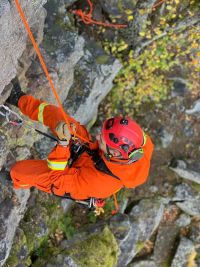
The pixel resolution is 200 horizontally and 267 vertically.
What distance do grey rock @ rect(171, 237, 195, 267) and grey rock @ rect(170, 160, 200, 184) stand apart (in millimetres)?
1735

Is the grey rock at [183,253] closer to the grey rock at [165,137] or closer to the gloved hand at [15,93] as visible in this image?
the grey rock at [165,137]

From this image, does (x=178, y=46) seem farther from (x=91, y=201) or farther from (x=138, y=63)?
(x=91, y=201)

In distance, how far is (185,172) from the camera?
37.5 ft

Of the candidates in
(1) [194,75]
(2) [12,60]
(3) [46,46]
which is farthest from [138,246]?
(2) [12,60]

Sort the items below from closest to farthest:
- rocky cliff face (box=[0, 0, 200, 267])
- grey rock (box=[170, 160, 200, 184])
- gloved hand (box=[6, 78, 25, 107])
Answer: gloved hand (box=[6, 78, 25, 107])
rocky cliff face (box=[0, 0, 200, 267])
grey rock (box=[170, 160, 200, 184])

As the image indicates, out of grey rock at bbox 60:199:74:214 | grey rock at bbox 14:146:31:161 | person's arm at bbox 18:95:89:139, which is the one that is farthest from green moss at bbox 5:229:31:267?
person's arm at bbox 18:95:89:139

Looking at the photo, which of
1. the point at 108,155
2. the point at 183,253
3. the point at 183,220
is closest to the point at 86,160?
the point at 108,155

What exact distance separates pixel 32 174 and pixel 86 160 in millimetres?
959

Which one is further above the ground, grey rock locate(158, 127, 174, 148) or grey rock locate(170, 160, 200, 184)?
grey rock locate(158, 127, 174, 148)

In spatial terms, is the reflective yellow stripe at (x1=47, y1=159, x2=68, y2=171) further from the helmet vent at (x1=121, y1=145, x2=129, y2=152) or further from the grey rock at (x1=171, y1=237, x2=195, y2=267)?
the grey rock at (x1=171, y1=237, x2=195, y2=267)

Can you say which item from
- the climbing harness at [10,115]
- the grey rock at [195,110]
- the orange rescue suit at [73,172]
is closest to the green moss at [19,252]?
the orange rescue suit at [73,172]

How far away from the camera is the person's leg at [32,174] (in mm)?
6834

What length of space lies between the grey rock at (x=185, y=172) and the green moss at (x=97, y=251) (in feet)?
9.45

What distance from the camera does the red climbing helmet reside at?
6.18 m
